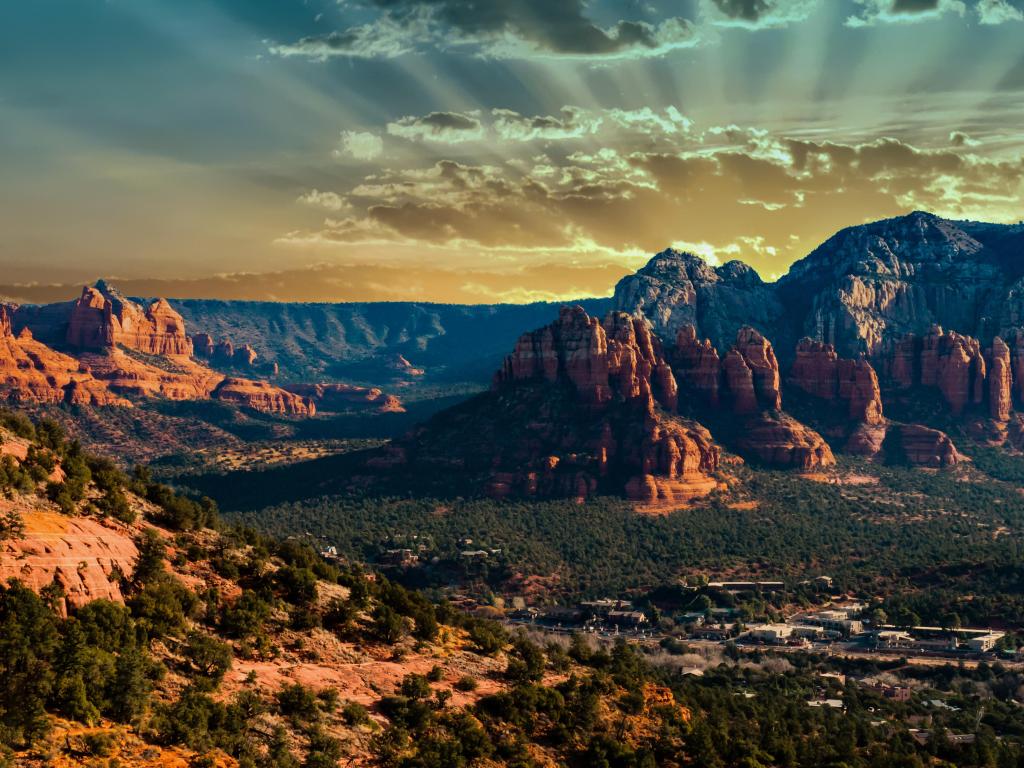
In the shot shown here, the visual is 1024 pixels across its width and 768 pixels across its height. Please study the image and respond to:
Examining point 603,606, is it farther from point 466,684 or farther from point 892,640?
point 466,684

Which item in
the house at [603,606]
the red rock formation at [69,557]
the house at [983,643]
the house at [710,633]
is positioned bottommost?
the house at [603,606]

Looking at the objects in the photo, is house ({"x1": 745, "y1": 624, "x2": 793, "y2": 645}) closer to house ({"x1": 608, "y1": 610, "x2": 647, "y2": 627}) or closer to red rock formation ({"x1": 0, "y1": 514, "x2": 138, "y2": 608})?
house ({"x1": 608, "y1": 610, "x2": 647, "y2": 627})

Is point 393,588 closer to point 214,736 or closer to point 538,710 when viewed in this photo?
point 538,710

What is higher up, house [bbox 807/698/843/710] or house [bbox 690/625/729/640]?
house [bbox 807/698/843/710]

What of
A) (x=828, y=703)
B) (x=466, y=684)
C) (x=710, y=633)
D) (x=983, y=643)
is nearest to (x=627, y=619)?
(x=710, y=633)

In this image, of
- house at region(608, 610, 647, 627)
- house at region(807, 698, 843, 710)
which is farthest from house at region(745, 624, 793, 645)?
house at region(807, 698, 843, 710)

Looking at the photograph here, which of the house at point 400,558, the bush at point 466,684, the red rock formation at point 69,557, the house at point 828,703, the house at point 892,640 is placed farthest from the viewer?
the house at point 400,558

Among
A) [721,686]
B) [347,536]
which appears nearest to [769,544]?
[347,536]

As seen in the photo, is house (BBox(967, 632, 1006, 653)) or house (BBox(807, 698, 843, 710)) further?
house (BBox(967, 632, 1006, 653))

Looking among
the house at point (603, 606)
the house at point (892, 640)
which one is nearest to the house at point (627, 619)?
the house at point (603, 606)

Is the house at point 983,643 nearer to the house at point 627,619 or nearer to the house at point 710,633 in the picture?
the house at point 710,633

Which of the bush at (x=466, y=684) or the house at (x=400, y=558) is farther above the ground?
the bush at (x=466, y=684)
